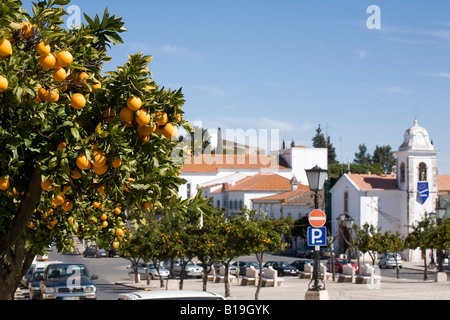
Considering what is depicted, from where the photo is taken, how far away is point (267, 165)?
98500mm

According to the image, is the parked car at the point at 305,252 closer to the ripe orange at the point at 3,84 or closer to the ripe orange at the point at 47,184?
the ripe orange at the point at 47,184

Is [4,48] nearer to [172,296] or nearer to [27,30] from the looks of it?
[27,30]

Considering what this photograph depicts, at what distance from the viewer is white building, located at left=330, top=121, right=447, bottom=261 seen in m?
60.9

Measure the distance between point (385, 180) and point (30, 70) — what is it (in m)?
62.0

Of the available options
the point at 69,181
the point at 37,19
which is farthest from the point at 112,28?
the point at 69,181

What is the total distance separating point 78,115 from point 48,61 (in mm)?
479

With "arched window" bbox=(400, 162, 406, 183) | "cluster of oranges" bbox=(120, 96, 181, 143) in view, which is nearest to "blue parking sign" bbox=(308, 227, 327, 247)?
"cluster of oranges" bbox=(120, 96, 181, 143)

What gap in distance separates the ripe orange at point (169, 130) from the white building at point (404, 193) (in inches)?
2263

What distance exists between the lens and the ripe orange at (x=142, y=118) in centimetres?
473

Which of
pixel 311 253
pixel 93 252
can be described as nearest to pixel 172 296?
pixel 311 253

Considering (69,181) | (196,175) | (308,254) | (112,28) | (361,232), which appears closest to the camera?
(69,181)

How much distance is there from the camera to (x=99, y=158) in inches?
184

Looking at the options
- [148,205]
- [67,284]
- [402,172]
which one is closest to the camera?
[148,205]
